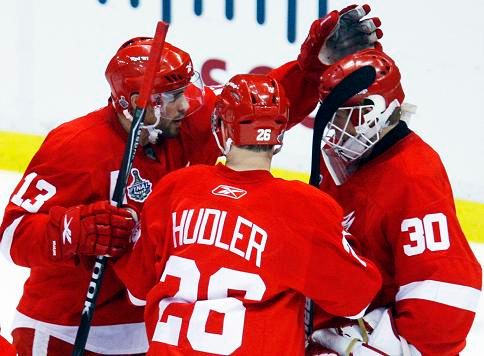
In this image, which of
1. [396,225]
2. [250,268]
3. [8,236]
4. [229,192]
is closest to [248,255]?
[250,268]

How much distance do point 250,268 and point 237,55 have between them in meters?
2.51

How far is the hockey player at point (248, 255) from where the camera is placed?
2471 millimetres

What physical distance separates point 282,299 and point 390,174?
0.42 m

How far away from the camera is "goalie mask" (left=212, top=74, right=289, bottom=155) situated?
8.34 feet

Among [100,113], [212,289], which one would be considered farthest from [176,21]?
[212,289]

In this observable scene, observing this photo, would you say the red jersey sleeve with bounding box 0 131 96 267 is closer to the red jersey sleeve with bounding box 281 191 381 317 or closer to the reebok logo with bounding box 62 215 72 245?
the reebok logo with bounding box 62 215 72 245

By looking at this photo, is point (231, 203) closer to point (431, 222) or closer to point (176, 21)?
point (431, 222)

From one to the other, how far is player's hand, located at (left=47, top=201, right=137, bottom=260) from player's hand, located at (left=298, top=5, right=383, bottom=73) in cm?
68

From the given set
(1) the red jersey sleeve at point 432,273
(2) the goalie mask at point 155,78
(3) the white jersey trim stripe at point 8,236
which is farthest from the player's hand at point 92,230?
(1) the red jersey sleeve at point 432,273

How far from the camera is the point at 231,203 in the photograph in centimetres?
251

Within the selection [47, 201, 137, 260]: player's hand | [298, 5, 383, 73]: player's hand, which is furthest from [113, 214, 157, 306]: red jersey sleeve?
[298, 5, 383, 73]: player's hand

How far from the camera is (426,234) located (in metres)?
2.65

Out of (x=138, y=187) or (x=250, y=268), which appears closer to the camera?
(x=250, y=268)

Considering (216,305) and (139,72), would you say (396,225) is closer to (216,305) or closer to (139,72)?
(216,305)
